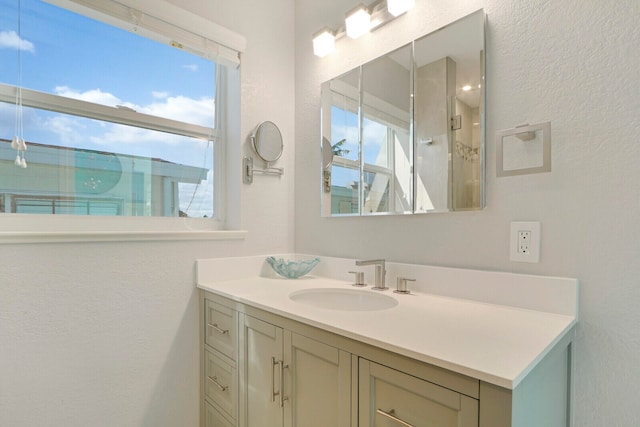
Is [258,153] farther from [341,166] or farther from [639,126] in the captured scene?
[639,126]

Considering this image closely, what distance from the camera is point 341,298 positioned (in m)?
1.38

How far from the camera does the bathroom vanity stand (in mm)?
652

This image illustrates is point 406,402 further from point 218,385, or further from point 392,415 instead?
point 218,385

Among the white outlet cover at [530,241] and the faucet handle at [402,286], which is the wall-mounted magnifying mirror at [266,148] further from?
the white outlet cover at [530,241]

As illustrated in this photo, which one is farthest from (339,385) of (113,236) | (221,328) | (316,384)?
(113,236)

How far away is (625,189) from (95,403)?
189cm

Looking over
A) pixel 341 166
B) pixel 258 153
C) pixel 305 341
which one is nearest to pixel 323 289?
pixel 305 341

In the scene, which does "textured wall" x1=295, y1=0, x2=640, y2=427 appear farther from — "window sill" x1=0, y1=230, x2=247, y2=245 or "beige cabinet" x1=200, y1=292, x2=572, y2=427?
"window sill" x1=0, y1=230, x2=247, y2=245

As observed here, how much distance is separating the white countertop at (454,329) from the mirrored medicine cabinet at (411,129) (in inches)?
14.5

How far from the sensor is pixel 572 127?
929 mm

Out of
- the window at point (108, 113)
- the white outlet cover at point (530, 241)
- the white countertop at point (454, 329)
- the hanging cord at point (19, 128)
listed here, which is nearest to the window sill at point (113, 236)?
the window at point (108, 113)

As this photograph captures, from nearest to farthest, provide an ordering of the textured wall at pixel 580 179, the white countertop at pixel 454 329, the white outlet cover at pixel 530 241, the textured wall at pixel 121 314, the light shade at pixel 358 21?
the white countertop at pixel 454 329
the textured wall at pixel 580 179
the white outlet cover at pixel 530 241
the textured wall at pixel 121 314
the light shade at pixel 358 21

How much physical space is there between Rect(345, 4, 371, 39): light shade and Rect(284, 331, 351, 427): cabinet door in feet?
4.28

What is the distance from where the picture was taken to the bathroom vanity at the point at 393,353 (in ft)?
2.14
